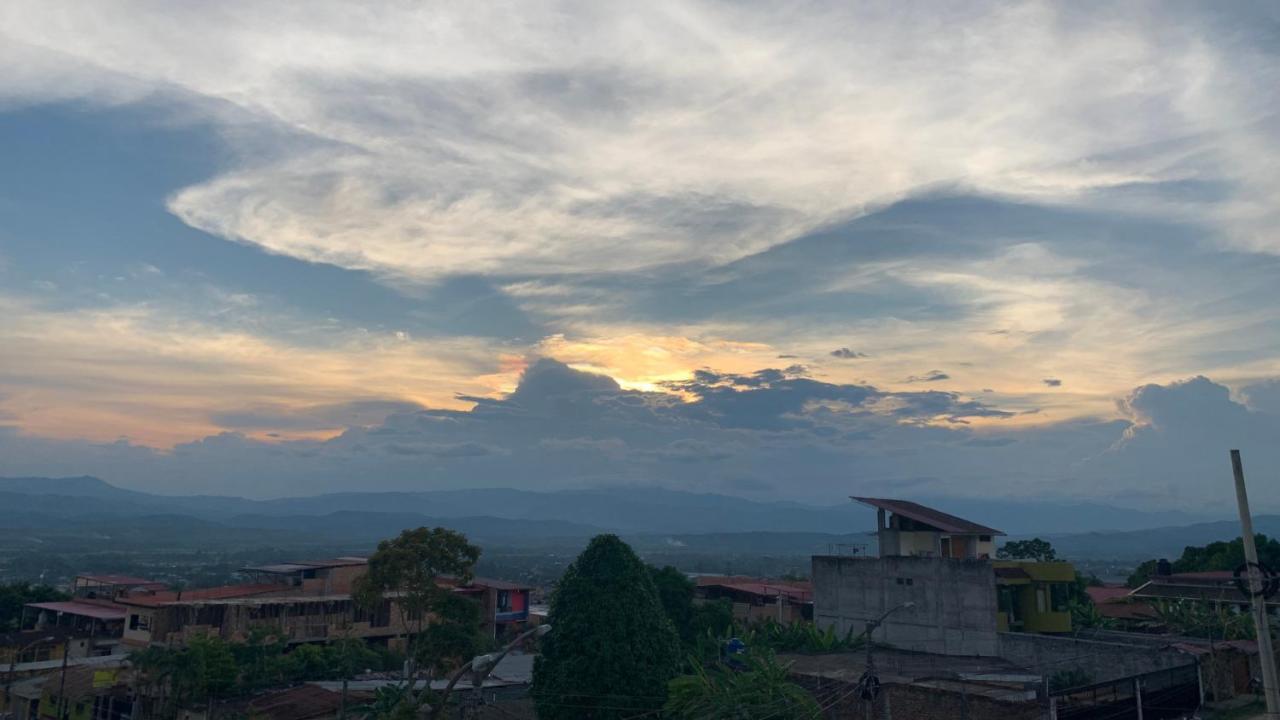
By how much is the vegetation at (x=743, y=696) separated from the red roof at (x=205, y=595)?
5052cm

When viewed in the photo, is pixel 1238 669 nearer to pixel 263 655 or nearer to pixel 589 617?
pixel 589 617

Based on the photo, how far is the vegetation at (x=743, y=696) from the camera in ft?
129

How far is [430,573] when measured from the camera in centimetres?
6069

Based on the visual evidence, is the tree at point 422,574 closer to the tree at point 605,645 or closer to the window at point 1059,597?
the tree at point 605,645

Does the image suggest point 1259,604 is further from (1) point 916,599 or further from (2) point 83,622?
(2) point 83,622

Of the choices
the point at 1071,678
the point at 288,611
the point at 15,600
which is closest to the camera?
the point at 1071,678

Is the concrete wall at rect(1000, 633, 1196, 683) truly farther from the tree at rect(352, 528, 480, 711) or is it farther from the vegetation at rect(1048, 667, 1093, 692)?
the tree at rect(352, 528, 480, 711)

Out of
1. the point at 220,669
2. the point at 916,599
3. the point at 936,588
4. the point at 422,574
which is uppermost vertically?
the point at 422,574

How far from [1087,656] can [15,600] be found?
94904 mm

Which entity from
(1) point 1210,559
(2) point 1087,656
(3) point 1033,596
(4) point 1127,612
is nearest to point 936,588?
(3) point 1033,596

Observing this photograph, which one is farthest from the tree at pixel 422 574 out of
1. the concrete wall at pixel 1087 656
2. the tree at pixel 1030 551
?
the tree at pixel 1030 551

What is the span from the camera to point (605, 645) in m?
46.4

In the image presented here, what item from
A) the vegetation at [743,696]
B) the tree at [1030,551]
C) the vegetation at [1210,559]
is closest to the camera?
the vegetation at [743,696]

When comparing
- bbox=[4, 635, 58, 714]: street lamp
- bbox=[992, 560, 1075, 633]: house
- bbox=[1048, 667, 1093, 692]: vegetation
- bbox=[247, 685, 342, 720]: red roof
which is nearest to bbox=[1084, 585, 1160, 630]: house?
bbox=[992, 560, 1075, 633]: house
